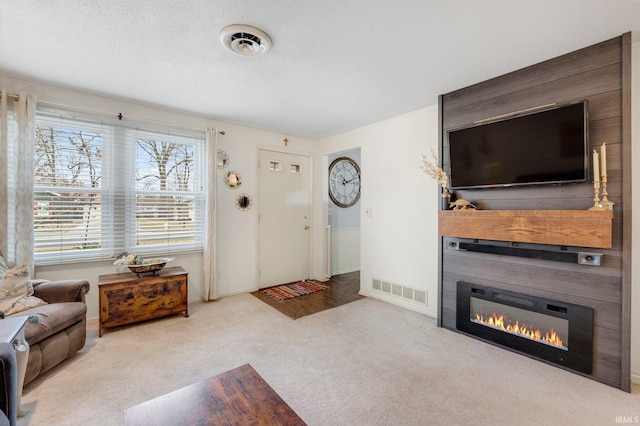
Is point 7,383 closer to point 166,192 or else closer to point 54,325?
point 54,325

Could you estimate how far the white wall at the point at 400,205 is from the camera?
319cm

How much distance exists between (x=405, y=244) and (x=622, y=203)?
1939 mm

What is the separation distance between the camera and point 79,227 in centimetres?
289

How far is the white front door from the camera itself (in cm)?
430

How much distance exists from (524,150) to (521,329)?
155 centimetres

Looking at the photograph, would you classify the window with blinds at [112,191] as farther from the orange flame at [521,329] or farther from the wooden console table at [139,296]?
the orange flame at [521,329]

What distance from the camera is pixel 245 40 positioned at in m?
1.91

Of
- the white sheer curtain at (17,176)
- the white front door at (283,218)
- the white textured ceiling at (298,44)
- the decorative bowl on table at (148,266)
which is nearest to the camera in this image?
the white textured ceiling at (298,44)

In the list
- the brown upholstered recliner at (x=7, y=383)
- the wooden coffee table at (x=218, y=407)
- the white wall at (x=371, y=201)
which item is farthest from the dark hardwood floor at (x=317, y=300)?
the brown upholstered recliner at (x=7, y=383)

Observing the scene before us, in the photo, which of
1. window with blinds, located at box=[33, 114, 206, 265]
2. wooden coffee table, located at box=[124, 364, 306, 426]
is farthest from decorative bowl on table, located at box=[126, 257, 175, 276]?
wooden coffee table, located at box=[124, 364, 306, 426]

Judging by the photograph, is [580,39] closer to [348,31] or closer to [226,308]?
[348,31]

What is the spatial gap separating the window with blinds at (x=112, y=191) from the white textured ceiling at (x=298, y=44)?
1.67 feet

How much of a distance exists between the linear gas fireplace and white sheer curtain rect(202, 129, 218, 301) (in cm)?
299

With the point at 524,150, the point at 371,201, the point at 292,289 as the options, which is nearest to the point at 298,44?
the point at 524,150
